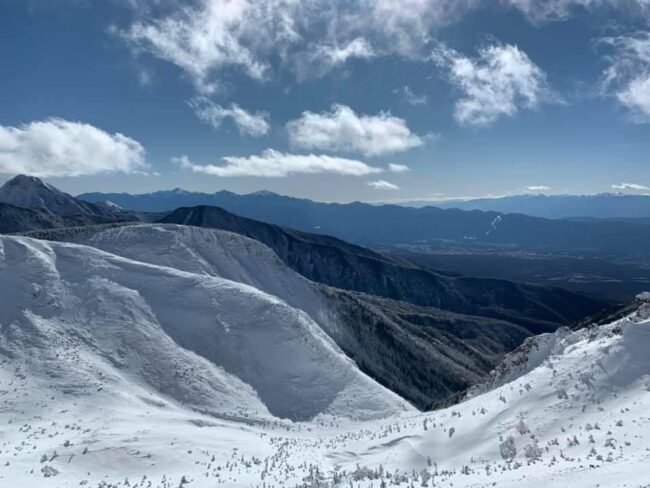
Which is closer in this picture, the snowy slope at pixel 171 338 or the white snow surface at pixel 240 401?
the white snow surface at pixel 240 401

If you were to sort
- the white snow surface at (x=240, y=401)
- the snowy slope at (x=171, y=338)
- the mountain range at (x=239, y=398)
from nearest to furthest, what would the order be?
the white snow surface at (x=240, y=401) < the mountain range at (x=239, y=398) < the snowy slope at (x=171, y=338)

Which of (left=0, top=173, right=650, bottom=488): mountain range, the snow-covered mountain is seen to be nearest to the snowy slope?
(left=0, top=173, right=650, bottom=488): mountain range

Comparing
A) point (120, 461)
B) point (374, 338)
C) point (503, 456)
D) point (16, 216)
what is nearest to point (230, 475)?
point (120, 461)

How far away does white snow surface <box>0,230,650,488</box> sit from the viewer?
18578mm

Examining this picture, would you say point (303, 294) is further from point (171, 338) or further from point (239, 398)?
point (239, 398)

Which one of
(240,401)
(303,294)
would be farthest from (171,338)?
(303,294)

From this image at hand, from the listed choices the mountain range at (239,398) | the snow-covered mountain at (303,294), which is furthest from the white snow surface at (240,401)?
the snow-covered mountain at (303,294)

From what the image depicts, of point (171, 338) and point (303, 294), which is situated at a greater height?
point (171, 338)

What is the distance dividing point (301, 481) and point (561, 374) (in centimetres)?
1298

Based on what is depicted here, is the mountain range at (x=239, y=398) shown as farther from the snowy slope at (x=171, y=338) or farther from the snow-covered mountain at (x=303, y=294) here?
the snow-covered mountain at (x=303, y=294)

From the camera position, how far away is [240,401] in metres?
41.6

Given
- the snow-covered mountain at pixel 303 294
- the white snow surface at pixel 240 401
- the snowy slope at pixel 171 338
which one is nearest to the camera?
the white snow surface at pixel 240 401

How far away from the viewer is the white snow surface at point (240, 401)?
731 inches

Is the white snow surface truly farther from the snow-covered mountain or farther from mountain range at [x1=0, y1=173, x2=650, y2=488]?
the snow-covered mountain
